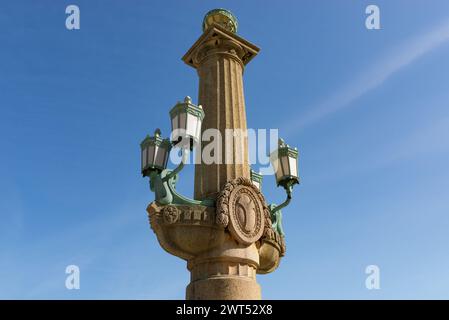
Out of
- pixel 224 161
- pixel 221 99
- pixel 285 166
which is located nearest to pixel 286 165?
pixel 285 166

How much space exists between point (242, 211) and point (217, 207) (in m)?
0.72

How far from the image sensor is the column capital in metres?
14.0

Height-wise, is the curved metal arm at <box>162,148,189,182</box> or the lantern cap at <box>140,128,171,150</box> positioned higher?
the lantern cap at <box>140,128,171,150</box>

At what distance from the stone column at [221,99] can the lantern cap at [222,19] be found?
0.92 metres

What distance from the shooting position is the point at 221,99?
1338cm

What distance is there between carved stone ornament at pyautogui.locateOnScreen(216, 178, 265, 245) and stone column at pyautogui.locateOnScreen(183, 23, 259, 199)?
0.36 m

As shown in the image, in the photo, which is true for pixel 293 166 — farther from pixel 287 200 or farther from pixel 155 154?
pixel 155 154

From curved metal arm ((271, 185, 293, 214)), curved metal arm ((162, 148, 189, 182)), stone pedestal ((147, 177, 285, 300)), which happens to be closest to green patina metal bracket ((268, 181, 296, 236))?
curved metal arm ((271, 185, 293, 214))

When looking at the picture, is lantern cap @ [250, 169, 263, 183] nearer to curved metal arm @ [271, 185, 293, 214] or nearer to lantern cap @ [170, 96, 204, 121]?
curved metal arm @ [271, 185, 293, 214]

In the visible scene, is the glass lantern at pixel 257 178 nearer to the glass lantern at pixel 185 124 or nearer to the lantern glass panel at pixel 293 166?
the lantern glass panel at pixel 293 166

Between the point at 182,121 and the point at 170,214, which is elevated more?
the point at 182,121
